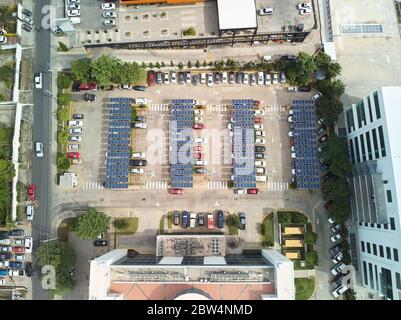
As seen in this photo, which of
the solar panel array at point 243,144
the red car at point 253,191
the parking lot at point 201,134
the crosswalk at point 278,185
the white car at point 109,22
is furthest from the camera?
the white car at point 109,22

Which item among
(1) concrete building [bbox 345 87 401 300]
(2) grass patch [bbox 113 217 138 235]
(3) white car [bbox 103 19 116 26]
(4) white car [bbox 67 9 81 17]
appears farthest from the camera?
(4) white car [bbox 67 9 81 17]

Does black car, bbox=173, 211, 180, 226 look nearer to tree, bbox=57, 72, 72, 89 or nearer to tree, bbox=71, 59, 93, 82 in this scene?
tree, bbox=71, 59, 93, 82

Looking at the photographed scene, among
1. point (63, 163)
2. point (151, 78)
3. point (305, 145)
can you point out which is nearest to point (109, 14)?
point (151, 78)

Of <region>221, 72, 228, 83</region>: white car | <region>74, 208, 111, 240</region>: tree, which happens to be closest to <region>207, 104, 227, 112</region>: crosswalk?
<region>221, 72, 228, 83</region>: white car

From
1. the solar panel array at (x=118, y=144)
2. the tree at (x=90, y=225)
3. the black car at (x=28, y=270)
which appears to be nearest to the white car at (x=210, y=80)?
the solar panel array at (x=118, y=144)

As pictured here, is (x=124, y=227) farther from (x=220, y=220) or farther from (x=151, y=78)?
(x=151, y=78)

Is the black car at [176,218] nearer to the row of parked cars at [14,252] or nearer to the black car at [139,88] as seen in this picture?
the black car at [139,88]

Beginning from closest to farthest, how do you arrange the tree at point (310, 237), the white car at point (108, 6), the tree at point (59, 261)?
the tree at point (59, 261)
the tree at point (310, 237)
the white car at point (108, 6)
